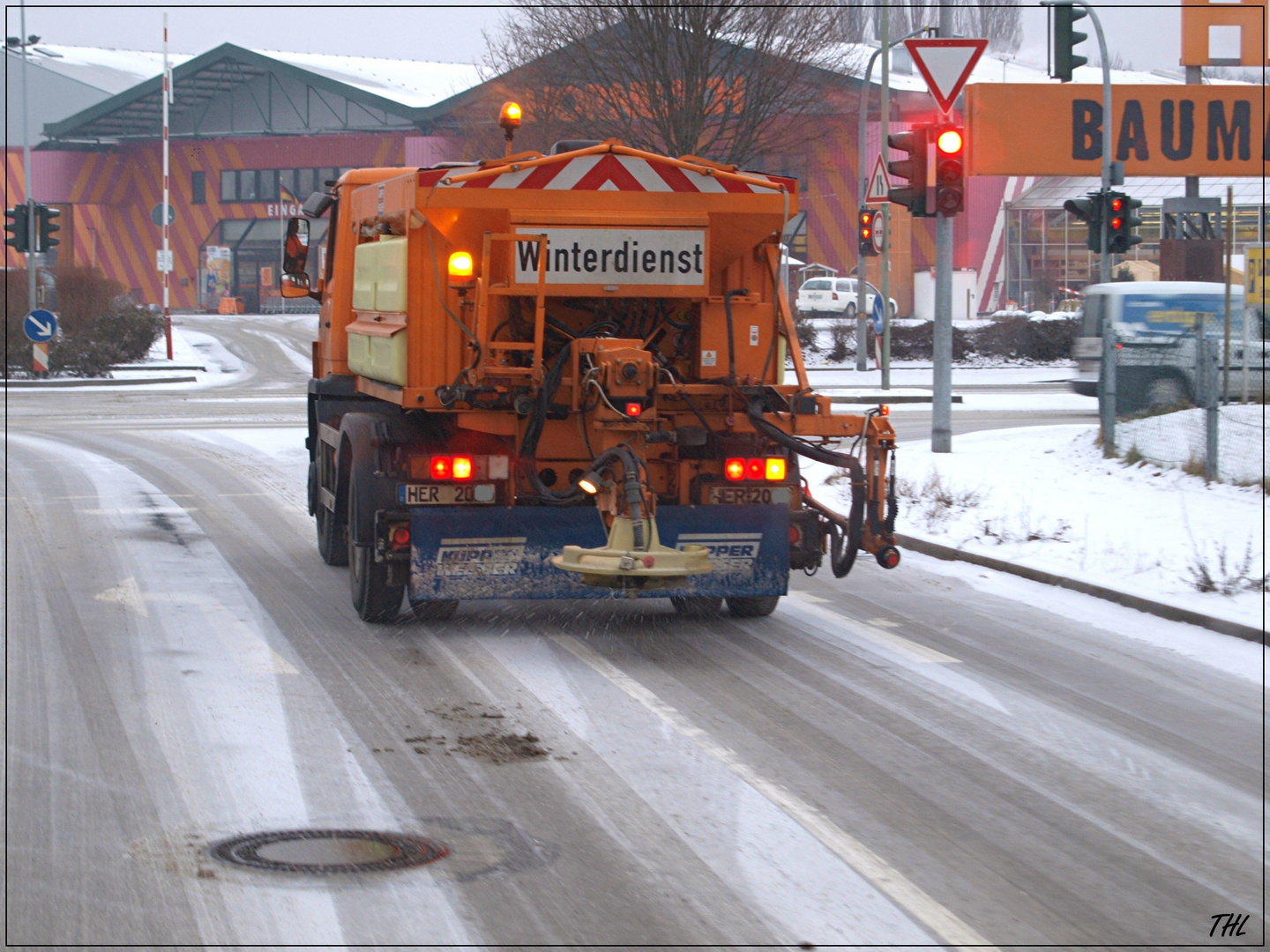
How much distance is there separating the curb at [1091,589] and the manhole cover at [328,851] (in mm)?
5479

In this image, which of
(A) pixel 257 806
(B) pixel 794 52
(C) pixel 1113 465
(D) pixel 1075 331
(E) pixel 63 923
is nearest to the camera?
(E) pixel 63 923

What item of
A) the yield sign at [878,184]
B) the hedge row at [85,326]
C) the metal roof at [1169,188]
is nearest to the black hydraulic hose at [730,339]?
the yield sign at [878,184]

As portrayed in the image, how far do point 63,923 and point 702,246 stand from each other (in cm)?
538

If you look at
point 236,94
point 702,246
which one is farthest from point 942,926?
point 236,94

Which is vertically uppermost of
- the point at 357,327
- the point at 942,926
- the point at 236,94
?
the point at 236,94

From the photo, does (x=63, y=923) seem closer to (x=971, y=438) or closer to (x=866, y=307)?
(x=971, y=438)

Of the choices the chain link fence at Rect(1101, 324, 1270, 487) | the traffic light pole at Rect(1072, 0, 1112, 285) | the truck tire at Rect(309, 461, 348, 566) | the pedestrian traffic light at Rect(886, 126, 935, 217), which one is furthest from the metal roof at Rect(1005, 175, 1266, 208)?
the truck tire at Rect(309, 461, 348, 566)

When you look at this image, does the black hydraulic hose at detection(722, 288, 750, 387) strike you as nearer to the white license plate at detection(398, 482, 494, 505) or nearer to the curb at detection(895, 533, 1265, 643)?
the white license plate at detection(398, 482, 494, 505)

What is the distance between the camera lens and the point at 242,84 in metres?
73.4

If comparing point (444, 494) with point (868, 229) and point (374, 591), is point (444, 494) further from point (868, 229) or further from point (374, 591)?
point (868, 229)

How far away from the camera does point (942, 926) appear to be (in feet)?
14.6

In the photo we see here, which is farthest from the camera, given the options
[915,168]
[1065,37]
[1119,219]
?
[1119,219]

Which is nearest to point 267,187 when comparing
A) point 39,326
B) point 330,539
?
point 39,326

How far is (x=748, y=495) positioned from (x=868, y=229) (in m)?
23.8
